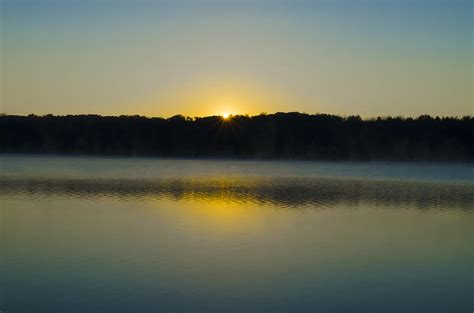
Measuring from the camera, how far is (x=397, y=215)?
16.2 metres

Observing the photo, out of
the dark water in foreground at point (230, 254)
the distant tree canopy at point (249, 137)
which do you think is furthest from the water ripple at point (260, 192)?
the distant tree canopy at point (249, 137)

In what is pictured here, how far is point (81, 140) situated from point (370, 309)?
6916 centimetres

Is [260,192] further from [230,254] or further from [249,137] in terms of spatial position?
[249,137]

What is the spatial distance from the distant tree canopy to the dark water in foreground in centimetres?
5031

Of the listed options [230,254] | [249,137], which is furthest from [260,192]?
[249,137]

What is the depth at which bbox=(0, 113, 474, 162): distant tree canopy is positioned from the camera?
6725 cm

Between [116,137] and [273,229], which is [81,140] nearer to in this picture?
[116,137]

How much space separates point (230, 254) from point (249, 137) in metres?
64.4

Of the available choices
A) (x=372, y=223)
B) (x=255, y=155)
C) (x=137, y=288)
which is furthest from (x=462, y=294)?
(x=255, y=155)

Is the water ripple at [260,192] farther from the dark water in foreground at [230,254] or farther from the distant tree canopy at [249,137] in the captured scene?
the distant tree canopy at [249,137]

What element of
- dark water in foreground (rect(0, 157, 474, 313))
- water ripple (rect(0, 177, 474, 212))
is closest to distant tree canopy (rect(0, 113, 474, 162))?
water ripple (rect(0, 177, 474, 212))

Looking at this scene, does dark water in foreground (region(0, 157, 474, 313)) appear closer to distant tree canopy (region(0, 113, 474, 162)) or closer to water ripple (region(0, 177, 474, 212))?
water ripple (region(0, 177, 474, 212))

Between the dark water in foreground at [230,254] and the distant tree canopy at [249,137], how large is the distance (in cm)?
5031

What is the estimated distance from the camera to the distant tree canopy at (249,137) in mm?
67250
